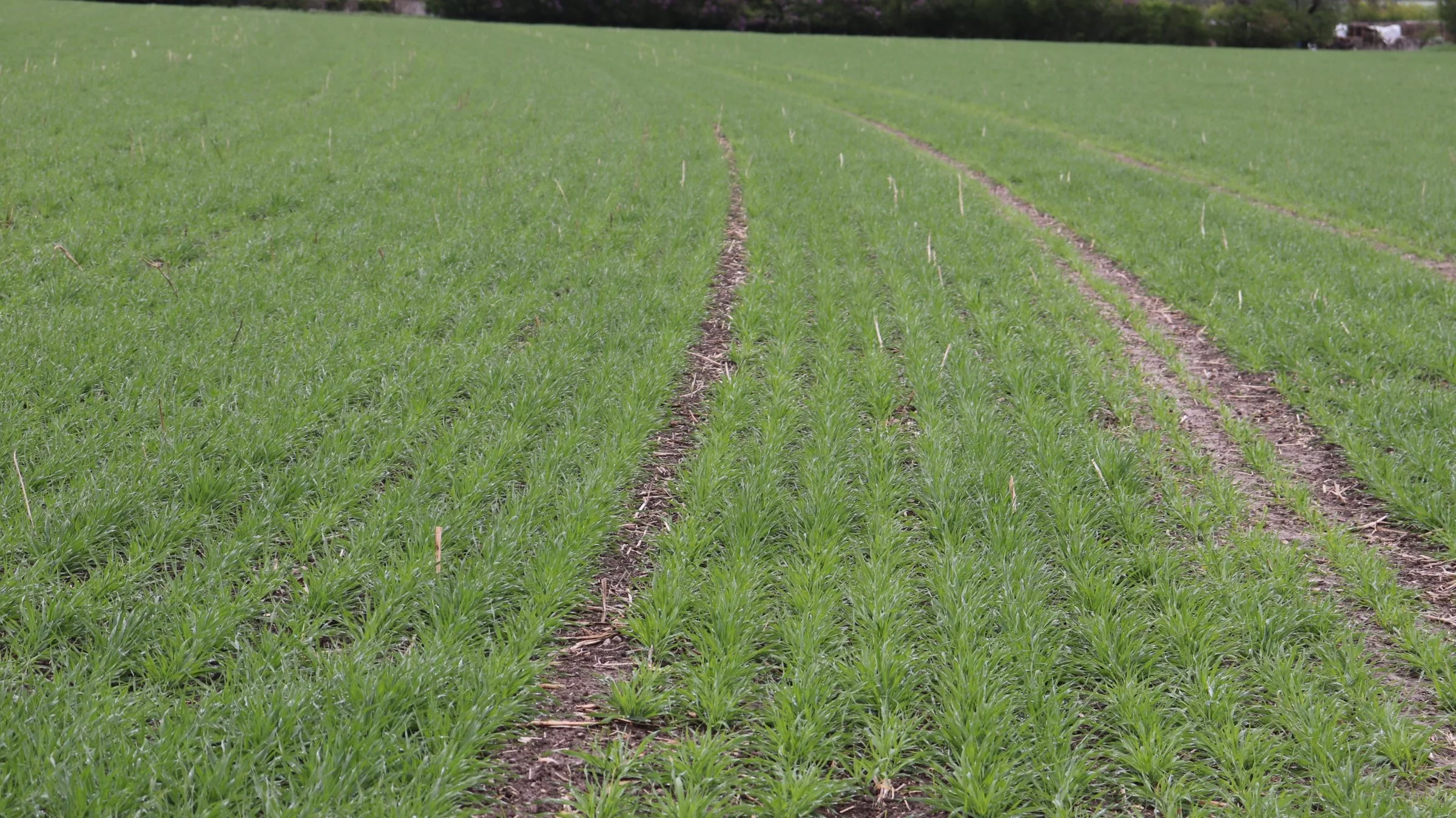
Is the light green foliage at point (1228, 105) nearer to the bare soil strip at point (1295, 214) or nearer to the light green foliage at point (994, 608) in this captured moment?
the bare soil strip at point (1295, 214)

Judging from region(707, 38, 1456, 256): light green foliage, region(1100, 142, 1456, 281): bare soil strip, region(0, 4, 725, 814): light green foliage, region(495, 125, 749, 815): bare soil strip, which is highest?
region(707, 38, 1456, 256): light green foliage

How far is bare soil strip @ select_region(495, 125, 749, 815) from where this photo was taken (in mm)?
2885

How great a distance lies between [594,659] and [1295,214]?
12806 millimetres

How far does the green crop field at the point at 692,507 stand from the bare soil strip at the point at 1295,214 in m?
0.18

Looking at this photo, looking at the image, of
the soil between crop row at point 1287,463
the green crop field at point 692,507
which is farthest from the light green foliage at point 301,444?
the soil between crop row at point 1287,463

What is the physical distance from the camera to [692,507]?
4.52 m

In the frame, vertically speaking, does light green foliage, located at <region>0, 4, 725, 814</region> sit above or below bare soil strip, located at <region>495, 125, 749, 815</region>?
above

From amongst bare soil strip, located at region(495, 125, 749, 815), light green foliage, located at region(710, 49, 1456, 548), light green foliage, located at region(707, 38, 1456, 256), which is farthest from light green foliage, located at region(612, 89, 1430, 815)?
light green foliage, located at region(707, 38, 1456, 256)

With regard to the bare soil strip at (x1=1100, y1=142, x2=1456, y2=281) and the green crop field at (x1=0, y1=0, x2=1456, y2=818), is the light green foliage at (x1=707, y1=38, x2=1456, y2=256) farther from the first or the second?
the green crop field at (x1=0, y1=0, x2=1456, y2=818)

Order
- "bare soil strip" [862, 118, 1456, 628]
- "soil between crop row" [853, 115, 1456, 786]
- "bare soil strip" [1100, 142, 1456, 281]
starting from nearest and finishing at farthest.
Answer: "soil between crop row" [853, 115, 1456, 786] → "bare soil strip" [862, 118, 1456, 628] → "bare soil strip" [1100, 142, 1456, 281]

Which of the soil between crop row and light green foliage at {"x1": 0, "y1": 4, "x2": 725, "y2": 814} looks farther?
the soil between crop row

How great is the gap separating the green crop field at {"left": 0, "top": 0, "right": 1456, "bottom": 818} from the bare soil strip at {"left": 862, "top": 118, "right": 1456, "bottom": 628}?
5cm

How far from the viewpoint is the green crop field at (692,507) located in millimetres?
2895

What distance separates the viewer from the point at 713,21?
177 feet
